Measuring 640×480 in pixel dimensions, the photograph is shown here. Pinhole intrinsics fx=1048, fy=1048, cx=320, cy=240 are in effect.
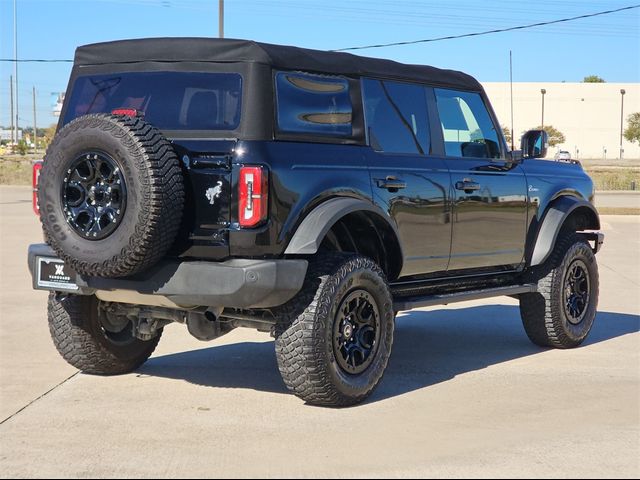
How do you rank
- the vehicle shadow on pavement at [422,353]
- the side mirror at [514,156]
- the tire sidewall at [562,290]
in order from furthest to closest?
1. the tire sidewall at [562,290]
2. the side mirror at [514,156]
3. the vehicle shadow on pavement at [422,353]

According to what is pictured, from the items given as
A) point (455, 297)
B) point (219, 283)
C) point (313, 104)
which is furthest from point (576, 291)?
point (219, 283)

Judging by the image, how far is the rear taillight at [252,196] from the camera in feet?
18.7

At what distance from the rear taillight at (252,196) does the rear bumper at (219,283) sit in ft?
0.77

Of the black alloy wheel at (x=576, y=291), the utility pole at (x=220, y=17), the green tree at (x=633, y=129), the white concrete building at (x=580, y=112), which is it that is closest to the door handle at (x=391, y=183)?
the black alloy wheel at (x=576, y=291)

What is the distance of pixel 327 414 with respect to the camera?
6078mm

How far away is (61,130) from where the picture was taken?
6008 millimetres

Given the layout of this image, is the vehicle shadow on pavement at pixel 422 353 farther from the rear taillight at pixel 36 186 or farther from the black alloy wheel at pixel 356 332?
the rear taillight at pixel 36 186

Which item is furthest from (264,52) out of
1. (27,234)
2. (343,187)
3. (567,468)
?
(27,234)

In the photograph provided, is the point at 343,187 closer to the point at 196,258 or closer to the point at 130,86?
the point at 196,258

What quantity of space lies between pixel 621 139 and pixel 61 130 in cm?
10691

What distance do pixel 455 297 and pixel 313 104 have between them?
72.5 inches

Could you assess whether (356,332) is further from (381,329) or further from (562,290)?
(562,290)

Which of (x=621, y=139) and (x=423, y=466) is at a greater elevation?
(x=621, y=139)

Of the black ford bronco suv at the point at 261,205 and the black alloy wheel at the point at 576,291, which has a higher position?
the black ford bronco suv at the point at 261,205
